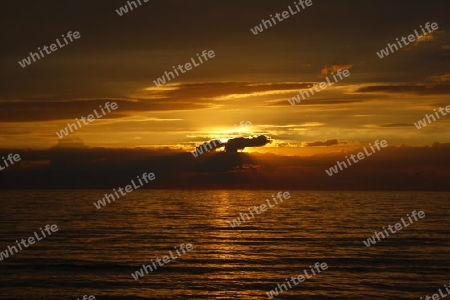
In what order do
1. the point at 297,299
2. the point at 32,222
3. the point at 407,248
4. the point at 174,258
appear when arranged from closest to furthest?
the point at 297,299
the point at 174,258
the point at 407,248
the point at 32,222

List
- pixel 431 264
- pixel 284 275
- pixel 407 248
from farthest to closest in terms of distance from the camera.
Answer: pixel 407 248
pixel 431 264
pixel 284 275

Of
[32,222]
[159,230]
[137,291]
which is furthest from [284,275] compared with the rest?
[32,222]

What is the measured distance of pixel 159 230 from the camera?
2657 inches

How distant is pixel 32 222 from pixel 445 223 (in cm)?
5756

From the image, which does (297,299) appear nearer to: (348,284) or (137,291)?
(348,284)

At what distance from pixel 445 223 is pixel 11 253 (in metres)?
57.3

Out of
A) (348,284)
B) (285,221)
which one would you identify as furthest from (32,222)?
(348,284)

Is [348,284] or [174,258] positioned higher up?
[174,258]

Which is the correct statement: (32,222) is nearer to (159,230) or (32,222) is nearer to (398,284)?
(159,230)

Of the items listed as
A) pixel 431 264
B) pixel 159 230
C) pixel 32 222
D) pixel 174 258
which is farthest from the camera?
pixel 32 222

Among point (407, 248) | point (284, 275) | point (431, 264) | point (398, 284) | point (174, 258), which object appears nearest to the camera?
point (398, 284)

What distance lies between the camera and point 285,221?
80.2 m

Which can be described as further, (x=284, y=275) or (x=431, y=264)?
(x=431, y=264)

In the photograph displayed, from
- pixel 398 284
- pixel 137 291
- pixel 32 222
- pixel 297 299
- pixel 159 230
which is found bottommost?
pixel 398 284
